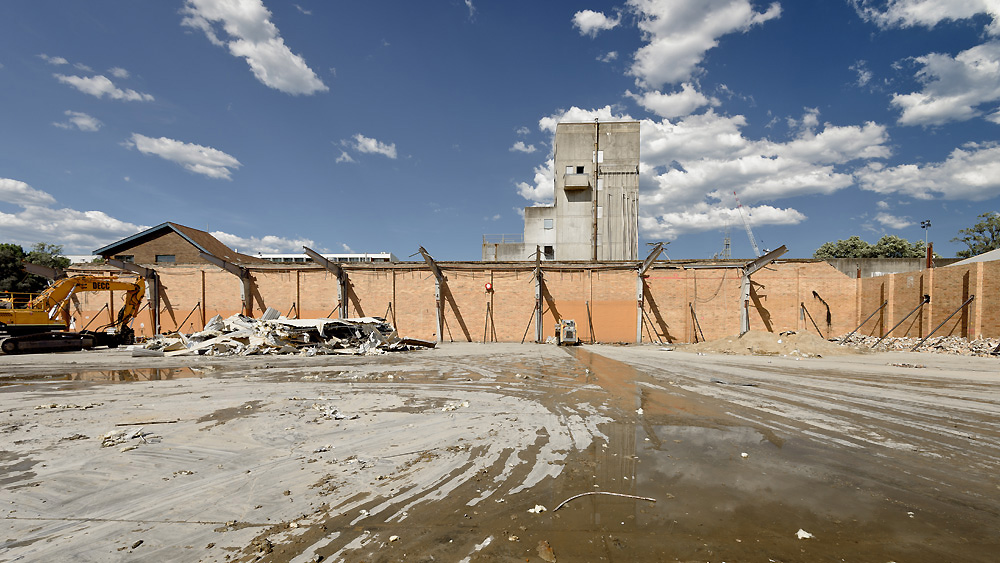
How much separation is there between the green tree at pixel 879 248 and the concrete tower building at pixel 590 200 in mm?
24879

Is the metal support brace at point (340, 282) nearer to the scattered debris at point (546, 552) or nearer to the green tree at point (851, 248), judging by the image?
the scattered debris at point (546, 552)

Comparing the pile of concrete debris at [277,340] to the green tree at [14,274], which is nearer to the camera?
the pile of concrete debris at [277,340]

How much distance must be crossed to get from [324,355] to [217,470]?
11857mm

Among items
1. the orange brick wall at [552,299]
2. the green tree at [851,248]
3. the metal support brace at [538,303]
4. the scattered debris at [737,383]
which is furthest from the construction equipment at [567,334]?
the green tree at [851,248]

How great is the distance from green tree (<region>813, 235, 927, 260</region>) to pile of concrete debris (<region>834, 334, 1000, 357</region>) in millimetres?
30903

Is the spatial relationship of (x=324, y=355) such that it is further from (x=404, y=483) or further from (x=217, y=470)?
(x=404, y=483)

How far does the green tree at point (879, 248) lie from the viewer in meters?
44.6

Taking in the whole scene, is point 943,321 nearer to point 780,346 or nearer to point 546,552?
point 780,346

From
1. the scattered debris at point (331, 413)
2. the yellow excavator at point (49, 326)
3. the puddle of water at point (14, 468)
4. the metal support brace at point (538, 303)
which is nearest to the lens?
the puddle of water at point (14, 468)

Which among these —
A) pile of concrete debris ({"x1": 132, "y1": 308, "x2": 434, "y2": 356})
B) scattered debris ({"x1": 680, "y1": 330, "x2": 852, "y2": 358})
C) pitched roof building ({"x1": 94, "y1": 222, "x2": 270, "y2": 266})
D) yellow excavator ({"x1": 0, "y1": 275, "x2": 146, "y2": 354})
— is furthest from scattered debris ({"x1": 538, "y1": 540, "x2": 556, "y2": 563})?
pitched roof building ({"x1": 94, "y1": 222, "x2": 270, "y2": 266})

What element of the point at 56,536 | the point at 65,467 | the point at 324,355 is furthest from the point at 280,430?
the point at 324,355

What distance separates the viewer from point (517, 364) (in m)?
13.7

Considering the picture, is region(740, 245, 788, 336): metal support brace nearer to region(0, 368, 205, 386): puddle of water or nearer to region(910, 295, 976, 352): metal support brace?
region(910, 295, 976, 352): metal support brace

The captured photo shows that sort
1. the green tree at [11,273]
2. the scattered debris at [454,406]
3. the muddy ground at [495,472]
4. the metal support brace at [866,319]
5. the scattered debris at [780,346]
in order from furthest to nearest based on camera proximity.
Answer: the green tree at [11,273] < the metal support brace at [866,319] < the scattered debris at [780,346] < the scattered debris at [454,406] < the muddy ground at [495,472]
